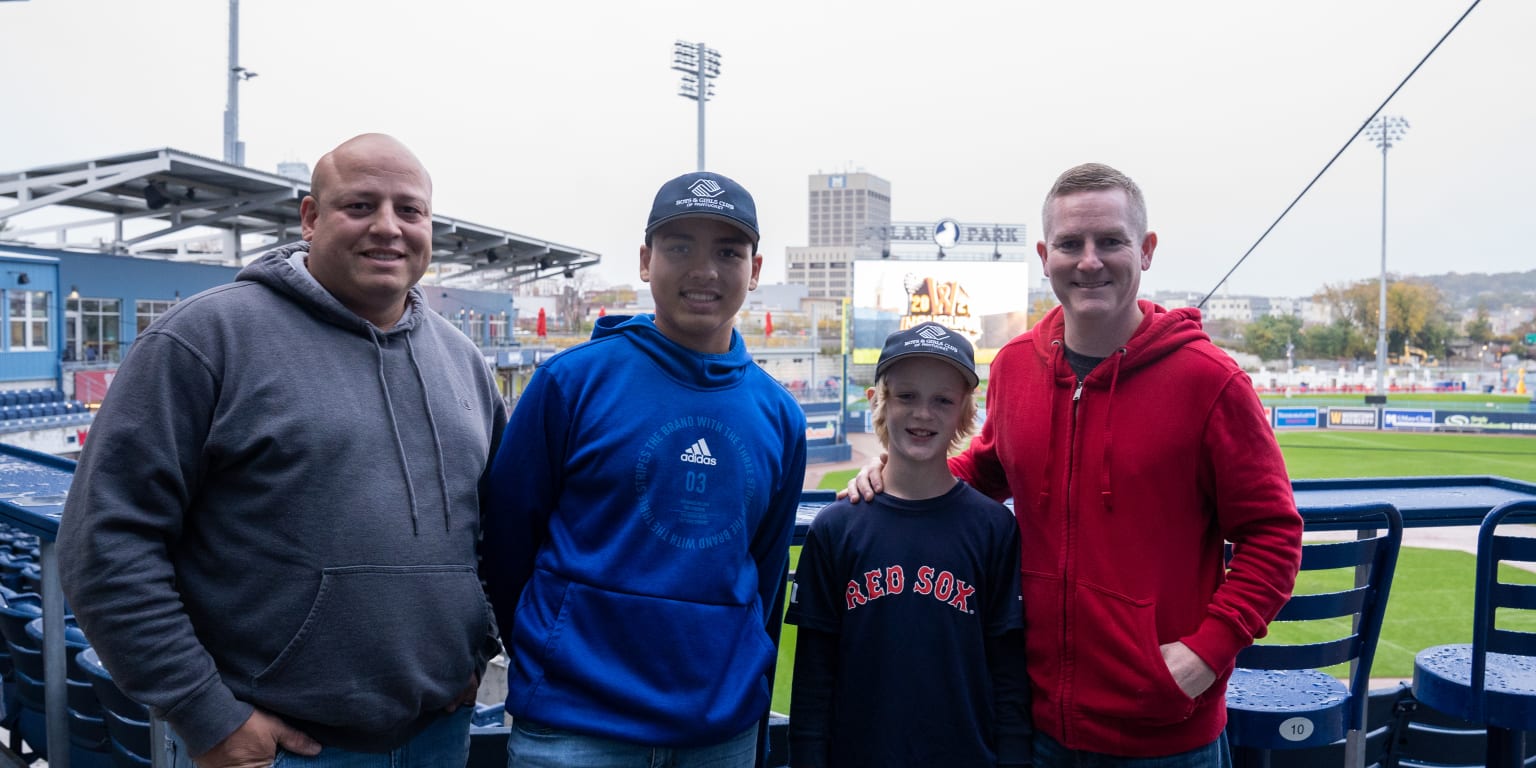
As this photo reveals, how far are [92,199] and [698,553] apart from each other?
829 inches

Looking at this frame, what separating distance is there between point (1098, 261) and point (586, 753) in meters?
1.23

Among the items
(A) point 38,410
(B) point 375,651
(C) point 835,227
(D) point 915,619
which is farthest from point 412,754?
(C) point 835,227

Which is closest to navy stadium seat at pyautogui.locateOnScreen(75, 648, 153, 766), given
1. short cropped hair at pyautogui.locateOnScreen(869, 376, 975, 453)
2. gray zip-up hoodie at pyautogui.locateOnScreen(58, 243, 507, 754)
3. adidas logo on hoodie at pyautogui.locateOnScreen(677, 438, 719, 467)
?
gray zip-up hoodie at pyautogui.locateOnScreen(58, 243, 507, 754)

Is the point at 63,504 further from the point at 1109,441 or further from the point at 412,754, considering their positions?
the point at 1109,441

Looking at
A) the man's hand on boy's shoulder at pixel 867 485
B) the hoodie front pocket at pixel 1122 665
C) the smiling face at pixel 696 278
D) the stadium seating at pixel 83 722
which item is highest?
the smiling face at pixel 696 278

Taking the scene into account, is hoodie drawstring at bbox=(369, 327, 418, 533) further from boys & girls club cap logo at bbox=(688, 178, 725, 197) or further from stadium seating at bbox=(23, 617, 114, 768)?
stadium seating at bbox=(23, 617, 114, 768)

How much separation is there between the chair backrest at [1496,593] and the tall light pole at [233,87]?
2620 centimetres

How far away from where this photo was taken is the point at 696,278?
6.11ft

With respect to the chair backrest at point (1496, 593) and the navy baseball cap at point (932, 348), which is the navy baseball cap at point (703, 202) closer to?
the navy baseball cap at point (932, 348)

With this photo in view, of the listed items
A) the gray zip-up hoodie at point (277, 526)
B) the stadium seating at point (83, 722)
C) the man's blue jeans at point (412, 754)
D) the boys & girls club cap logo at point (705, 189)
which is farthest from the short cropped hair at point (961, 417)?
the stadium seating at point (83, 722)

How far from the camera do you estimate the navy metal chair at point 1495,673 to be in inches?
88.4

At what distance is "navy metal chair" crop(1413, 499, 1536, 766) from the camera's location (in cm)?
225

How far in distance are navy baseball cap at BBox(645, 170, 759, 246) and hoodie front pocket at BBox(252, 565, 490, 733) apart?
72cm

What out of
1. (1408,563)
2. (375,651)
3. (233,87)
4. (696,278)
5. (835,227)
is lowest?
(1408,563)
